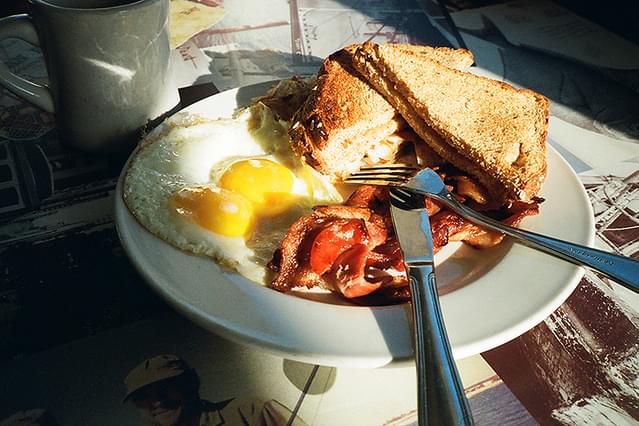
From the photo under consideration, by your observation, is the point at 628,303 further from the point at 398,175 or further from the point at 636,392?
the point at 398,175

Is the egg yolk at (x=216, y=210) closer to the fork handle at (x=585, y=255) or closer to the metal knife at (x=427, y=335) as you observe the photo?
the metal knife at (x=427, y=335)

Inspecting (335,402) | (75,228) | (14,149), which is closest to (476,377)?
(335,402)

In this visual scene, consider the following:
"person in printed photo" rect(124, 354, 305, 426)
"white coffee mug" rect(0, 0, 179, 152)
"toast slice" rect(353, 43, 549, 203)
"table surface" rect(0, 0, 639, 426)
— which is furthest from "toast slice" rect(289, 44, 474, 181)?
"person in printed photo" rect(124, 354, 305, 426)

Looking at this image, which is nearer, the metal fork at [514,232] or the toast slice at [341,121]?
the metal fork at [514,232]

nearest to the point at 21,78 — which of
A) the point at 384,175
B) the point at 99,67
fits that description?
the point at 99,67

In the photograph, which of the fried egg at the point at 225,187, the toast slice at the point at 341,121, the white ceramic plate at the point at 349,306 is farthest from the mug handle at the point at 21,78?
the toast slice at the point at 341,121

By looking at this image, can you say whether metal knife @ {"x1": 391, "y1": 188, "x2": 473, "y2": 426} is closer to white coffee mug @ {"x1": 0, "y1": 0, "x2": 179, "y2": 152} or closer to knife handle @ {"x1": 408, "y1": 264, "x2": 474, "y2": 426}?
knife handle @ {"x1": 408, "y1": 264, "x2": 474, "y2": 426}
